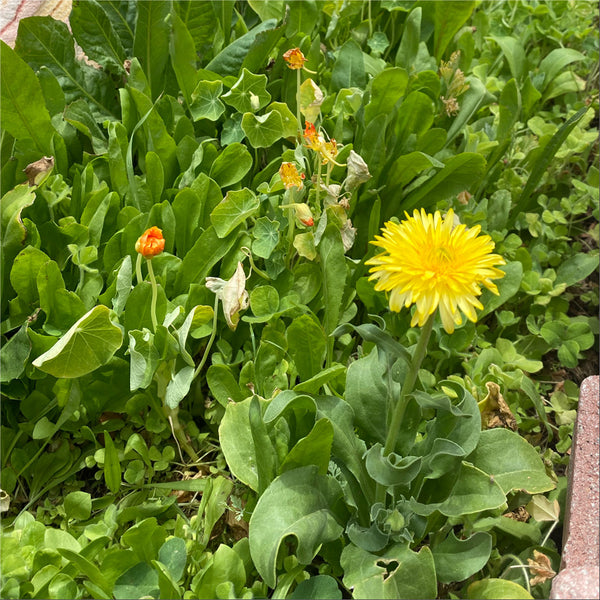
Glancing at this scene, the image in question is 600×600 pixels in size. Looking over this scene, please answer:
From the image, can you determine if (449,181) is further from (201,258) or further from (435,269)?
(435,269)

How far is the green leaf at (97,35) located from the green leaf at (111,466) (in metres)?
1.27

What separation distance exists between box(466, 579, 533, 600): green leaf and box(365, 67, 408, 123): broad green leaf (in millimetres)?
1351

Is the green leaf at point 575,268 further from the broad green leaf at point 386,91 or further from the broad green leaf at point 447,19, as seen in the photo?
the broad green leaf at point 447,19

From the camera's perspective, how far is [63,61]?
2287 mm

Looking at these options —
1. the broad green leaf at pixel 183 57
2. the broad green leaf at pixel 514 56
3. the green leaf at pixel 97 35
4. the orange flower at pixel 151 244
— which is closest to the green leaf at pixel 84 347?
the orange flower at pixel 151 244

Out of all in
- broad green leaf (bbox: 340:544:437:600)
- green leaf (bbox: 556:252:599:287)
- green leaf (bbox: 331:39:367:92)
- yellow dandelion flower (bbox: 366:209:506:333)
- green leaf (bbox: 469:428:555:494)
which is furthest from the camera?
green leaf (bbox: 331:39:367:92)

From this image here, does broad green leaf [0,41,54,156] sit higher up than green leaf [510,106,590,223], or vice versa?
broad green leaf [0,41,54,156]

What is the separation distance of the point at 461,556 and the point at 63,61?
182 centimetres

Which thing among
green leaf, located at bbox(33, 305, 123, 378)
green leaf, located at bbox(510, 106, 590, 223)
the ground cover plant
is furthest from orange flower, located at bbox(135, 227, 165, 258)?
green leaf, located at bbox(510, 106, 590, 223)

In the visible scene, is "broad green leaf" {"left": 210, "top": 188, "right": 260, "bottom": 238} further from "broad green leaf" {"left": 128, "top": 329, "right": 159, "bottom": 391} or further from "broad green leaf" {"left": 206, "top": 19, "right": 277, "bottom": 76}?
"broad green leaf" {"left": 206, "top": 19, "right": 277, "bottom": 76}

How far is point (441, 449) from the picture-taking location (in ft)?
4.68

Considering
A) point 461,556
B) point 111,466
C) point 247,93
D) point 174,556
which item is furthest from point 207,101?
point 461,556

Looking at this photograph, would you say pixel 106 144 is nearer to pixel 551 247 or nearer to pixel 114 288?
pixel 114 288

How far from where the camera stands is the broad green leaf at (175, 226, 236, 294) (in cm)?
195
